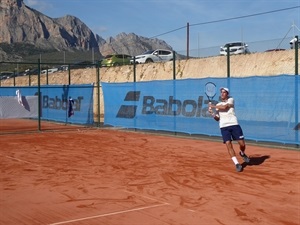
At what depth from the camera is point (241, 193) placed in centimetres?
785

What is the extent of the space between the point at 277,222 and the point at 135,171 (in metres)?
4.40

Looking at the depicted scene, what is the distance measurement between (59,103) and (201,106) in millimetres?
10415

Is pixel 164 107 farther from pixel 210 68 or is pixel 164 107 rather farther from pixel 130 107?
pixel 210 68

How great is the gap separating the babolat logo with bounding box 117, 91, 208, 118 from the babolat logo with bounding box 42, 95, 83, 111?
143 inches

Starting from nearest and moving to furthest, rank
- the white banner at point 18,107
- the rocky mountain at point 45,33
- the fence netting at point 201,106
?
the fence netting at point 201,106
the white banner at point 18,107
the rocky mountain at point 45,33

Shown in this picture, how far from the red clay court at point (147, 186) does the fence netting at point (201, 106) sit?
0.73 m

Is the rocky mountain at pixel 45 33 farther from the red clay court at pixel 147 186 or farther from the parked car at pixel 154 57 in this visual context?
the red clay court at pixel 147 186

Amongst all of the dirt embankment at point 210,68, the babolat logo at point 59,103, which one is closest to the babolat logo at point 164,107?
the babolat logo at point 59,103

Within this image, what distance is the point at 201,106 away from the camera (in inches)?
630

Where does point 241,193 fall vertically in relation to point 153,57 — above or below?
below

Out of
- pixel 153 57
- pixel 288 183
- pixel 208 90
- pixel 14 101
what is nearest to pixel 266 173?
pixel 288 183

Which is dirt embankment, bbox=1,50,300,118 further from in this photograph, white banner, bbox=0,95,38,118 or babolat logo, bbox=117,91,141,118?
babolat logo, bbox=117,91,141,118

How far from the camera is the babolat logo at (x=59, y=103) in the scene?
75.8ft

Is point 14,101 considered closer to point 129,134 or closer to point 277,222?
point 129,134
